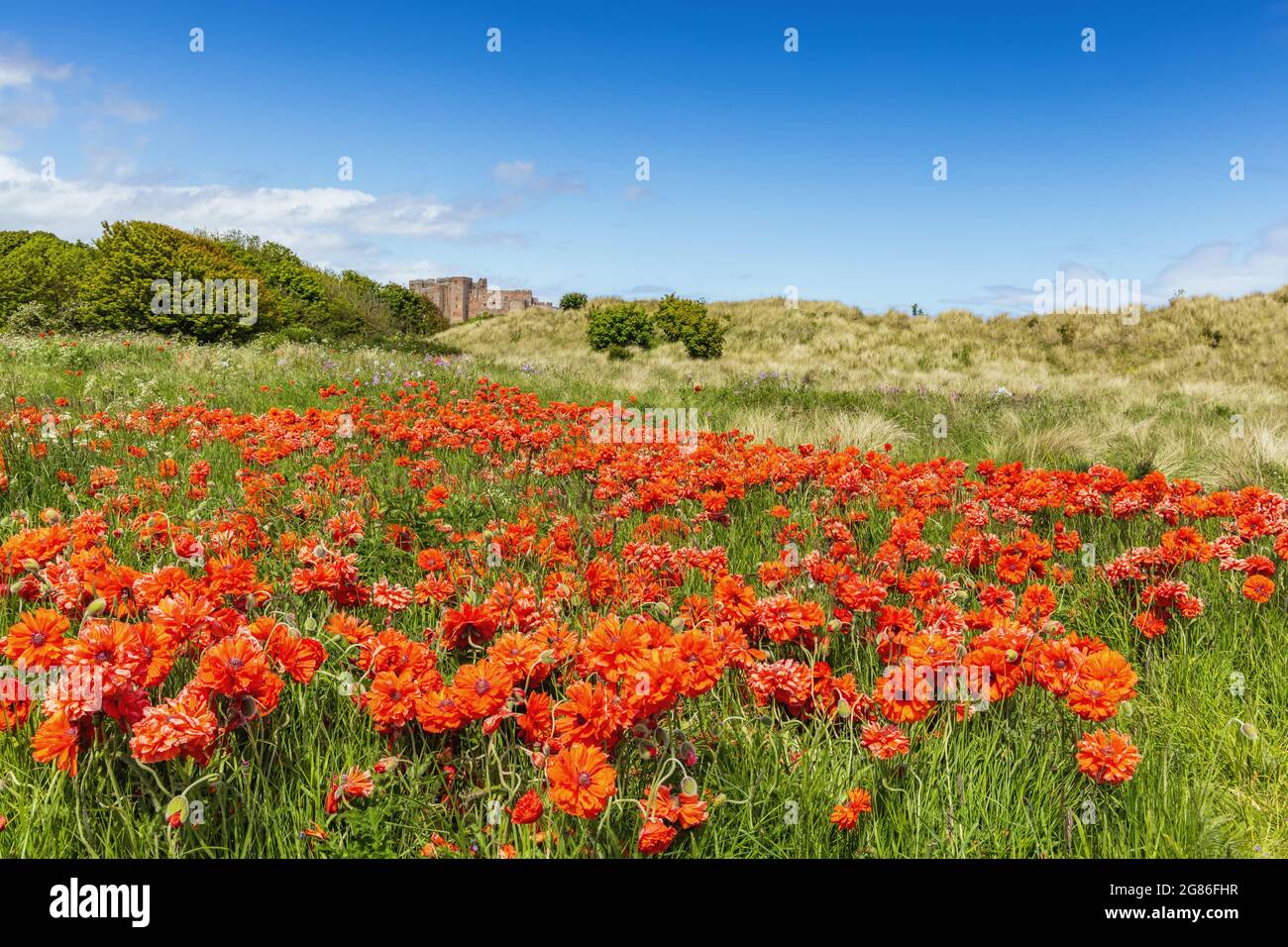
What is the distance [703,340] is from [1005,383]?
14.8 meters

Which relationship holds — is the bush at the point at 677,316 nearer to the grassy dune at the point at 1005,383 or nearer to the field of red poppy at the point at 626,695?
the grassy dune at the point at 1005,383

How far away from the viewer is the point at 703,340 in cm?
2955

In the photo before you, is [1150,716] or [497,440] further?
[497,440]

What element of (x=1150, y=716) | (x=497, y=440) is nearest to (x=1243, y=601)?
(x=1150, y=716)

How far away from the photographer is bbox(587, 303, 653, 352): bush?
3145cm

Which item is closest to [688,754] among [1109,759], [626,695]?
[626,695]

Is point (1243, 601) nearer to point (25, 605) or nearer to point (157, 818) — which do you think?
point (157, 818)

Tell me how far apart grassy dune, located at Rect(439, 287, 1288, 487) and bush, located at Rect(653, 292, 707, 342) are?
928 mm

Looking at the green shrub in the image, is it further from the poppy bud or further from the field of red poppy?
the poppy bud

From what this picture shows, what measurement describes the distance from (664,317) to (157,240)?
19478 millimetres

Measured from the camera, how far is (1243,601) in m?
3.02

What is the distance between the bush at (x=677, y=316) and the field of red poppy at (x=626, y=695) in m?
28.2

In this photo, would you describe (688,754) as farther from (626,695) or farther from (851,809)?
(851,809)

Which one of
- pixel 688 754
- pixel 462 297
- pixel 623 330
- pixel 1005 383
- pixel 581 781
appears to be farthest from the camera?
pixel 462 297
